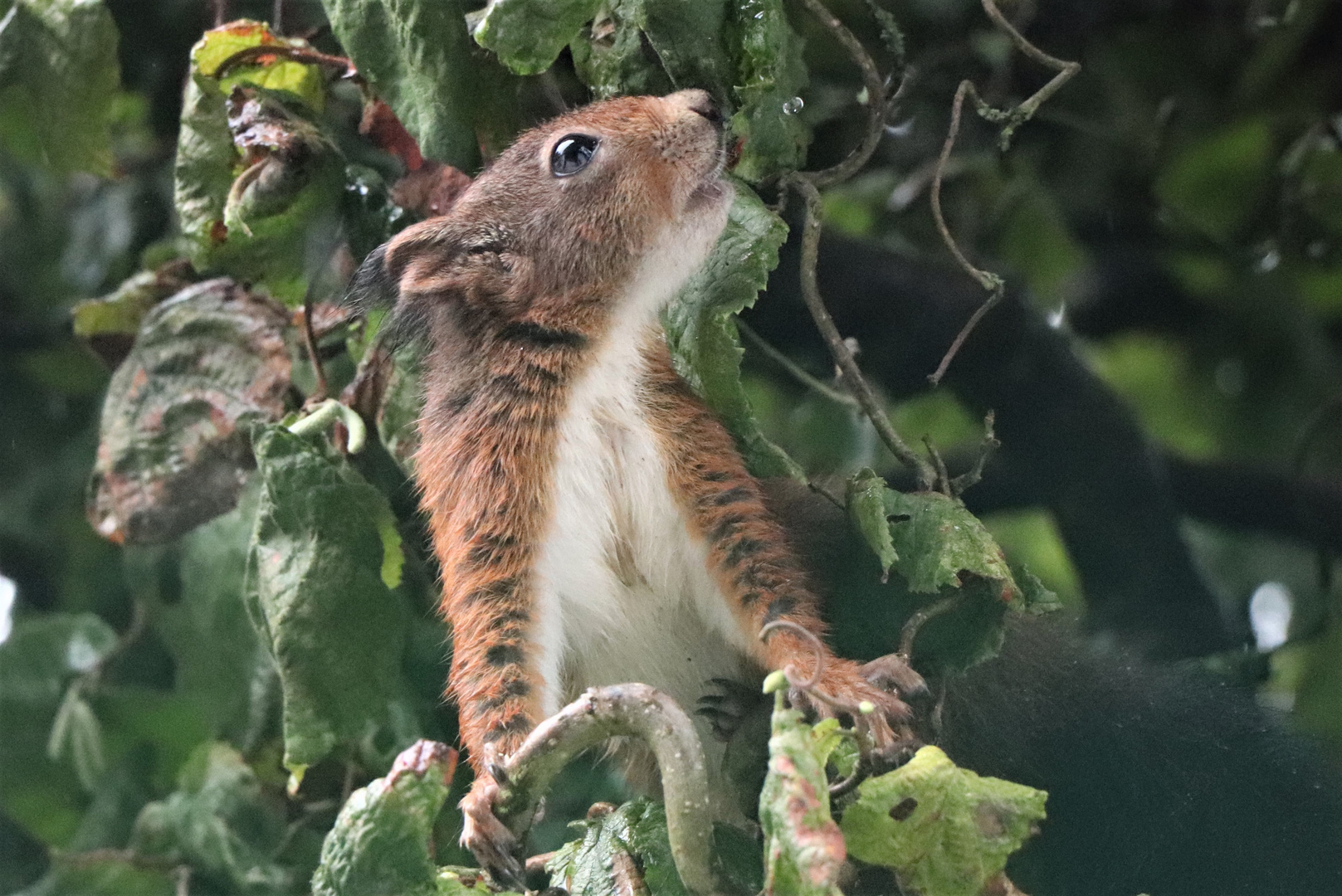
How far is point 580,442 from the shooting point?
62.1 inches

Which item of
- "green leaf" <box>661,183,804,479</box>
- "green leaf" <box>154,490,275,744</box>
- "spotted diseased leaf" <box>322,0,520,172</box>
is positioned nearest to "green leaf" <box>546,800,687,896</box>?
"green leaf" <box>661,183,804,479</box>

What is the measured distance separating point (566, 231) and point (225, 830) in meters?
1.16

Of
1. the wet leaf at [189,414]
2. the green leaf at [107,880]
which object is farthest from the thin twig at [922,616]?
the green leaf at [107,880]

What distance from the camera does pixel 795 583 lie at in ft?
4.94

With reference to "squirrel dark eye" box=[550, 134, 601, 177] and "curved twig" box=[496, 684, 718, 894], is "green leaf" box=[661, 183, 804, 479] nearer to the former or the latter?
"squirrel dark eye" box=[550, 134, 601, 177]

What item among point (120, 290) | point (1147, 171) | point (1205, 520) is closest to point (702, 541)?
point (120, 290)

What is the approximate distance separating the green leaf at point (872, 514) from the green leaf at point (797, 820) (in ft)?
1.08

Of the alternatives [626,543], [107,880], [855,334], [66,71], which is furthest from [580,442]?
[107,880]

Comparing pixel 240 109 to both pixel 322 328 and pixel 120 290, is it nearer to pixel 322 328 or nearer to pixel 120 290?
pixel 322 328

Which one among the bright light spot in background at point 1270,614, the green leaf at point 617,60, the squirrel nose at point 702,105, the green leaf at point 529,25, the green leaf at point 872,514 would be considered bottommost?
the bright light spot in background at point 1270,614

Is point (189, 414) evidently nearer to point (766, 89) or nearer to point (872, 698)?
point (766, 89)

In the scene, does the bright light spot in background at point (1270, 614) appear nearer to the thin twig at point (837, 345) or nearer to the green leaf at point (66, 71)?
the thin twig at point (837, 345)

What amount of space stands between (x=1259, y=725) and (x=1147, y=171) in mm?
1702

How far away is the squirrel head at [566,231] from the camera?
153cm
